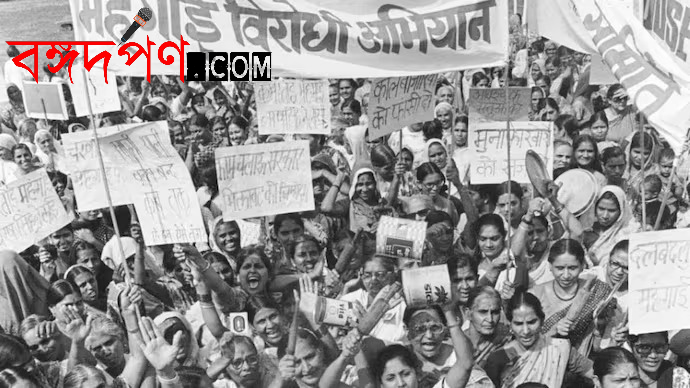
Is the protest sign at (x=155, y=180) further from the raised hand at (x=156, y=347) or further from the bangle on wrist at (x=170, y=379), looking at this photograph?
the bangle on wrist at (x=170, y=379)

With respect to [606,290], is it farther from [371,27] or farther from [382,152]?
[382,152]

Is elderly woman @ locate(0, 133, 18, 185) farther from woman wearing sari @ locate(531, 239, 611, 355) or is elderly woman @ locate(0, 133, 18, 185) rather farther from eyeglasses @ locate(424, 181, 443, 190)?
woman wearing sari @ locate(531, 239, 611, 355)

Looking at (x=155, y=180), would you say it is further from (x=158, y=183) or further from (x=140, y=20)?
(x=140, y=20)

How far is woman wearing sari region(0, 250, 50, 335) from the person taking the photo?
457 centimetres

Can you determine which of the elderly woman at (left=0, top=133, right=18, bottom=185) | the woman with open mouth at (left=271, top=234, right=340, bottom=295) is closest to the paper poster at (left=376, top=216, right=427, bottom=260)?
the woman with open mouth at (left=271, top=234, right=340, bottom=295)

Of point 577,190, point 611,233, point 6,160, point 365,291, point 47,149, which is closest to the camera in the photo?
point 365,291

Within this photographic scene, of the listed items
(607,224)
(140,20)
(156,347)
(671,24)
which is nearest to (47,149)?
(140,20)

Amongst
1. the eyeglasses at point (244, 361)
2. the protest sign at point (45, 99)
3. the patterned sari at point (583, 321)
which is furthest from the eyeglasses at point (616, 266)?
the protest sign at point (45, 99)

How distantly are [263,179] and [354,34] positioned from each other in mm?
860

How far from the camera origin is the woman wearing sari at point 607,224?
18.1 ft

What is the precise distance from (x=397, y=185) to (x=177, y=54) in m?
2.22

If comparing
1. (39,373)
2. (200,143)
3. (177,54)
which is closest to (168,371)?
(39,373)

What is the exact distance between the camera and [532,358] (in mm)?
4383

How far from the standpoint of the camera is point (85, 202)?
467cm
